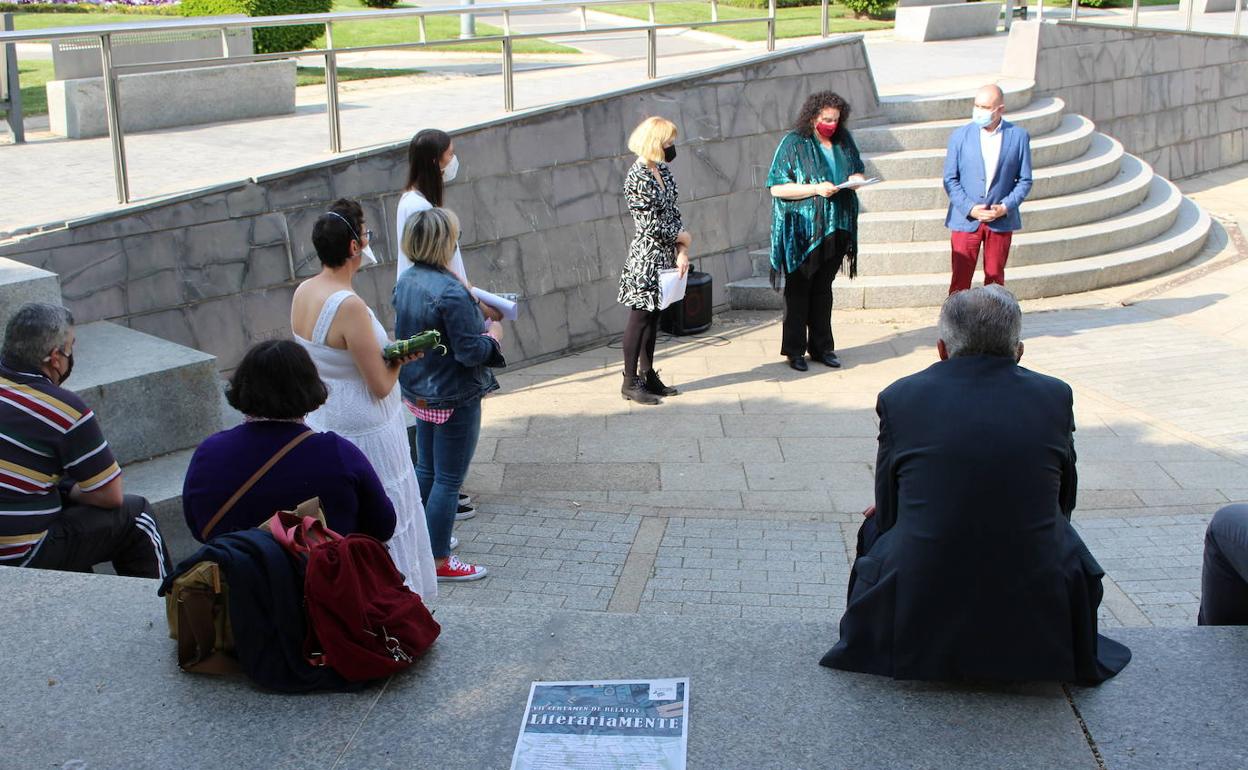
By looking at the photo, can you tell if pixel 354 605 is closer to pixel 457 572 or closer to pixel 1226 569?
pixel 457 572

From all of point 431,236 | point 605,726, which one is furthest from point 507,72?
point 605,726

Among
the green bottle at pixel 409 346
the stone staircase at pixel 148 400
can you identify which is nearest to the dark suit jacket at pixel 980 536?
the green bottle at pixel 409 346

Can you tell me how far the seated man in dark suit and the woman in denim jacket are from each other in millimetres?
2392

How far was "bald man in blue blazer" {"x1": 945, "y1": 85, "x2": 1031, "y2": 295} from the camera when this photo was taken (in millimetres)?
9312

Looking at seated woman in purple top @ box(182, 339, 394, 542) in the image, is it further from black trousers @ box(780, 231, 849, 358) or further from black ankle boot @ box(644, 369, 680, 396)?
black trousers @ box(780, 231, 849, 358)

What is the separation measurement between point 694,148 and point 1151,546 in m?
5.80

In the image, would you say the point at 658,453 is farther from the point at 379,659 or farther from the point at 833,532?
the point at 379,659

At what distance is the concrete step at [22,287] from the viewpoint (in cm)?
617

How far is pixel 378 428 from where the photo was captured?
16.5 feet

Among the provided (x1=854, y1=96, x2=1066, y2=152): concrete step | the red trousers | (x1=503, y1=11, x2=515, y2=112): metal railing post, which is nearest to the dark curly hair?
the red trousers

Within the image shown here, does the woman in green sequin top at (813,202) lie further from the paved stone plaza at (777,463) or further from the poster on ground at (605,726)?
the poster on ground at (605,726)

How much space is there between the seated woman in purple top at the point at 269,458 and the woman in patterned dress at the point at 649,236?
455 cm

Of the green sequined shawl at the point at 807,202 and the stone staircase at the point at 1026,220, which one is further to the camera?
the stone staircase at the point at 1026,220

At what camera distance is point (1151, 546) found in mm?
6270
